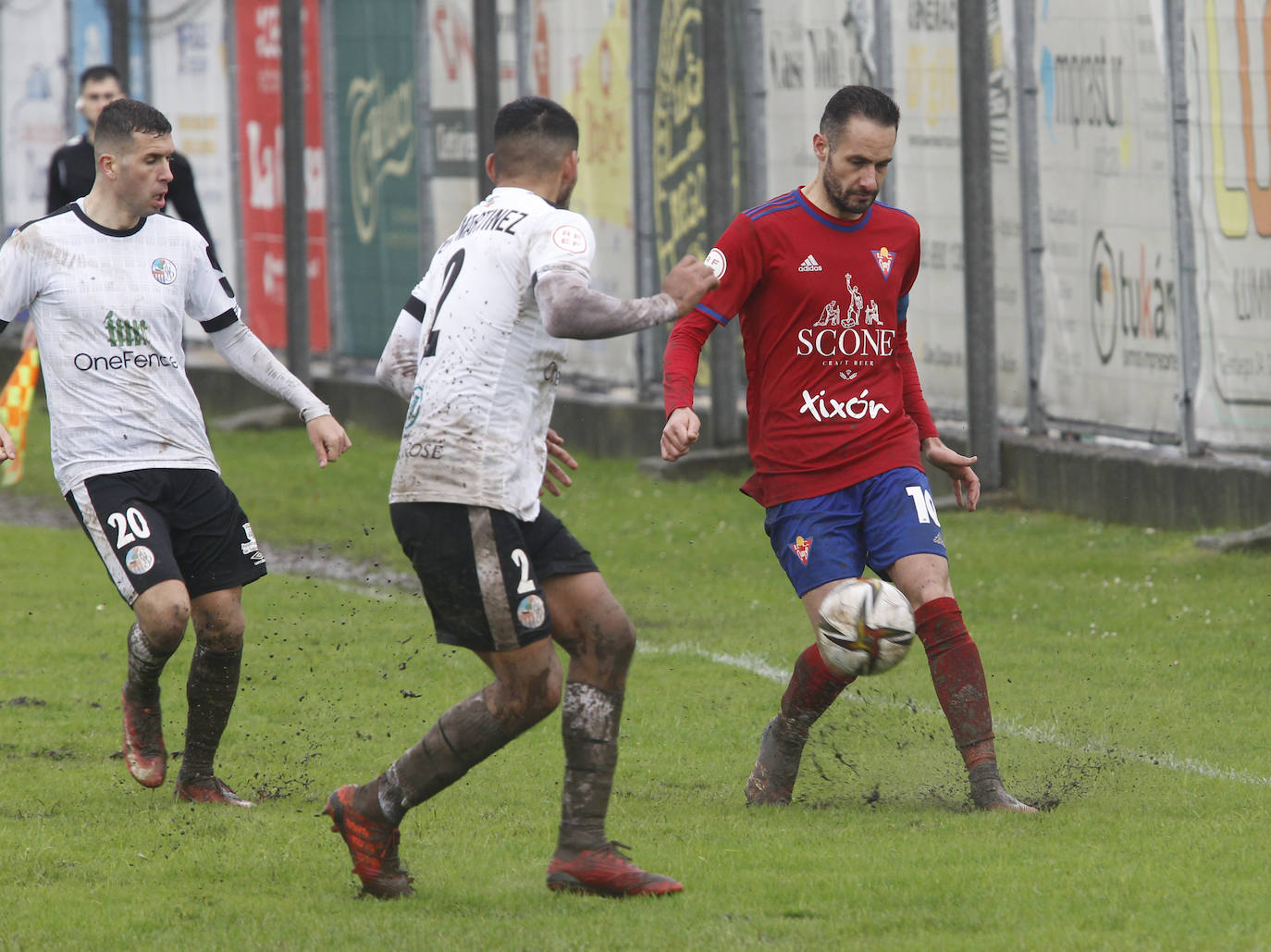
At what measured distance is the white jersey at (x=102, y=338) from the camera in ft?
20.8

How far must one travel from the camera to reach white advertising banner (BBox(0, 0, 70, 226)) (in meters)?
27.8

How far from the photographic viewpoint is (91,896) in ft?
17.8

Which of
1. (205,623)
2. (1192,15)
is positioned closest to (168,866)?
(205,623)

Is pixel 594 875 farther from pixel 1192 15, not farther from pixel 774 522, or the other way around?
pixel 1192 15

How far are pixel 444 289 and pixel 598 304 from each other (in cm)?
58

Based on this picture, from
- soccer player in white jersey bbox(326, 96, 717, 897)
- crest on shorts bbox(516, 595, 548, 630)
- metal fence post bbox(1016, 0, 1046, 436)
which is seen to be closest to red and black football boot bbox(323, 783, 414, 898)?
soccer player in white jersey bbox(326, 96, 717, 897)

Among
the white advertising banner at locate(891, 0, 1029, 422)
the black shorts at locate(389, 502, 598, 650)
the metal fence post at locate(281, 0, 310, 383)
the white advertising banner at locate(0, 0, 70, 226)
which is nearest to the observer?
the black shorts at locate(389, 502, 598, 650)

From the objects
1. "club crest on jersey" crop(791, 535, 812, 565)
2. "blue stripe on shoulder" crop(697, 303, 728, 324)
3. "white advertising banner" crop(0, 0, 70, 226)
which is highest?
"white advertising banner" crop(0, 0, 70, 226)

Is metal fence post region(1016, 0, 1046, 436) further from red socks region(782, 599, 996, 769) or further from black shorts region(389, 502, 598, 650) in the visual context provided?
black shorts region(389, 502, 598, 650)

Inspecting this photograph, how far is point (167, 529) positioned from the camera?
6.38 meters

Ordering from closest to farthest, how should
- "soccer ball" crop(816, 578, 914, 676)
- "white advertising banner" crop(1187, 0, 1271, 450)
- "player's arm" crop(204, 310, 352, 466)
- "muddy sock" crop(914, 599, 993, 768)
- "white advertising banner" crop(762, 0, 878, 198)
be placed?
"soccer ball" crop(816, 578, 914, 676) → "muddy sock" crop(914, 599, 993, 768) → "player's arm" crop(204, 310, 352, 466) → "white advertising banner" crop(1187, 0, 1271, 450) → "white advertising banner" crop(762, 0, 878, 198)

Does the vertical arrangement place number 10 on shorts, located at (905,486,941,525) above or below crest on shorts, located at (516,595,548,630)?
above

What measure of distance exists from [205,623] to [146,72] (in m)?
19.6

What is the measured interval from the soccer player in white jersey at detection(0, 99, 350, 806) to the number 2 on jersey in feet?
3.87
